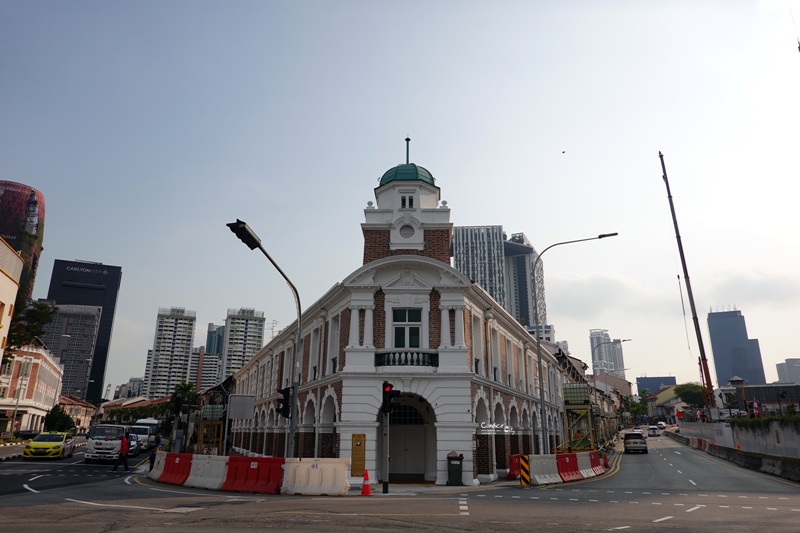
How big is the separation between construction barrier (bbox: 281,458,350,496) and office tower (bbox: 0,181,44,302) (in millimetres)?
161108

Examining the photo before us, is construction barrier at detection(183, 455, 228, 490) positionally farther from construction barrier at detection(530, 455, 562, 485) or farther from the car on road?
the car on road

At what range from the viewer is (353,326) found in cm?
2392

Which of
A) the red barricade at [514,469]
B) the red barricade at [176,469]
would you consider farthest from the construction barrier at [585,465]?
the red barricade at [176,469]

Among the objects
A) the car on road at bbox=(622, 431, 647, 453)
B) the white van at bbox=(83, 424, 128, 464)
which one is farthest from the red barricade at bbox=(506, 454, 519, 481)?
the car on road at bbox=(622, 431, 647, 453)

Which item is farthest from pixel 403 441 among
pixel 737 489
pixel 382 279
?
pixel 737 489

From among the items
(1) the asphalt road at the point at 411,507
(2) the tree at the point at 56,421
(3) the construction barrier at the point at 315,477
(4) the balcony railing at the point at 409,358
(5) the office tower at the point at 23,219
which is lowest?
(1) the asphalt road at the point at 411,507

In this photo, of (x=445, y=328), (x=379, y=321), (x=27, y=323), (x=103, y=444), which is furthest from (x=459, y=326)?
(x=27, y=323)

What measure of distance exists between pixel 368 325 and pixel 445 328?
134 inches

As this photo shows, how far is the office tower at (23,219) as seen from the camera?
15162 cm

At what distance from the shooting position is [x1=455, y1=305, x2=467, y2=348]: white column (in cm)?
2358

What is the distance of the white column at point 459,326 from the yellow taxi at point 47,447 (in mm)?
25448

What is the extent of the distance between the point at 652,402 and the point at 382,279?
183m

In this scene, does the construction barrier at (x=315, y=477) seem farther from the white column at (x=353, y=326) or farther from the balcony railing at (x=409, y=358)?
the white column at (x=353, y=326)

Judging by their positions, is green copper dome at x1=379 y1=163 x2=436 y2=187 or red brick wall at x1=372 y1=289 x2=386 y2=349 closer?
red brick wall at x1=372 y1=289 x2=386 y2=349
